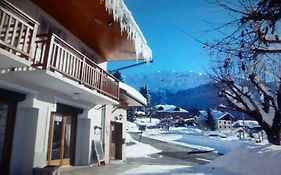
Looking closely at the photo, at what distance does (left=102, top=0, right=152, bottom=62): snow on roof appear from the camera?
33.3 feet

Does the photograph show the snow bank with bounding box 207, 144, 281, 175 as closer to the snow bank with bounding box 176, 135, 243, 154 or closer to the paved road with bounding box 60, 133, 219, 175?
the paved road with bounding box 60, 133, 219, 175

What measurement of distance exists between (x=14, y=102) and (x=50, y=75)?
6.15 ft

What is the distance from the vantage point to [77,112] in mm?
13758

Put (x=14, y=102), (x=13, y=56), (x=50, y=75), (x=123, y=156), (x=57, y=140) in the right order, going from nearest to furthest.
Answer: (x=13, y=56) → (x=50, y=75) → (x=14, y=102) → (x=57, y=140) → (x=123, y=156)

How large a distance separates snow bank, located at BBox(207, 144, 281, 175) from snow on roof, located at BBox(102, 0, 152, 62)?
5833mm

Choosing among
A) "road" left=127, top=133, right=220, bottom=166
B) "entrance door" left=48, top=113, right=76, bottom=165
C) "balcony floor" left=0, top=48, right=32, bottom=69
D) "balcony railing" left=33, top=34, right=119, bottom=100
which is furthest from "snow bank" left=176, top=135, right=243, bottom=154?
"balcony floor" left=0, top=48, right=32, bottom=69

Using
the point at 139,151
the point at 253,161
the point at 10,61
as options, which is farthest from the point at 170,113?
the point at 10,61

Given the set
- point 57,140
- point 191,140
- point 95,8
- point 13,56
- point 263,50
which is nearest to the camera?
point 263,50

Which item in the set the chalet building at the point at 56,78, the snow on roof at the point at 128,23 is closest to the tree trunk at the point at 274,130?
the snow on roof at the point at 128,23

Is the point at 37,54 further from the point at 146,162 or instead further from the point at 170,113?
the point at 170,113

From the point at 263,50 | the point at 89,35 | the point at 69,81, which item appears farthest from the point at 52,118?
the point at 263,50

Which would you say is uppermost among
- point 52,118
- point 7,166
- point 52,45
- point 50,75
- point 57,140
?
point 52,45

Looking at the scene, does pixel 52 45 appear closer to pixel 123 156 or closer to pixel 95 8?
pixel 95 8

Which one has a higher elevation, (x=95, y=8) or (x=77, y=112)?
(x=95, y=8)
